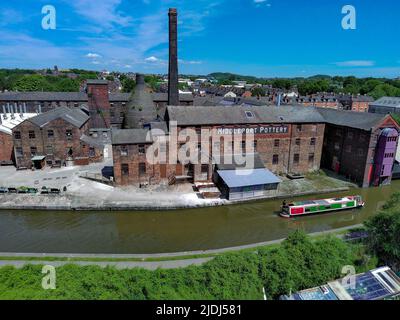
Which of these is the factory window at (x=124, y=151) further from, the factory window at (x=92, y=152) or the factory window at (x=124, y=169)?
the factory window at (x=92, y=152)

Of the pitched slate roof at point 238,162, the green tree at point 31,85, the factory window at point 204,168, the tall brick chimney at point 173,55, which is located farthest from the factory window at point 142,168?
the green tree at point 31,85

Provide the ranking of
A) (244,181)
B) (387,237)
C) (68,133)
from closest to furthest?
(387,237) → (244,181) → (68,133)

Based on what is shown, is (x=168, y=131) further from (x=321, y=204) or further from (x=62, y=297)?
(x=62, y=297)

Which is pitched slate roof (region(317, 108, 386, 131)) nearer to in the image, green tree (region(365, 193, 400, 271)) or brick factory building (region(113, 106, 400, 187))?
brick factory building (region(113, 106, 400, 187))

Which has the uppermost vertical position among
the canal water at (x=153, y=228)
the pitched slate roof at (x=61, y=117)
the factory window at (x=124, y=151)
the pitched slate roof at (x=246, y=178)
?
the pitched slate roof at (x=61, y=117)

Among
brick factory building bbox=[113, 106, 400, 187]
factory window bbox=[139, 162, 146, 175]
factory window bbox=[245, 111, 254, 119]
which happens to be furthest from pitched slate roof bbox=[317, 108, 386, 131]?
factory window bbox=[139, 162, 146, 175]

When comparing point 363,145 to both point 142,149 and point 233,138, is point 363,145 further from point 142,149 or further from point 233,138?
point 142,149

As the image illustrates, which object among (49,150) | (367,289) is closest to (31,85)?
(49,150)
